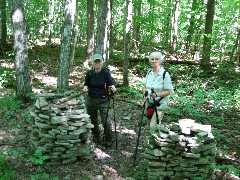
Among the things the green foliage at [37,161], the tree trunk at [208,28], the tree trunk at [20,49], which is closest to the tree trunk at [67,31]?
the tree trunk at [20,49]

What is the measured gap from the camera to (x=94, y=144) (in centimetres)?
681

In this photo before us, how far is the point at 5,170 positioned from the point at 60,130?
1.32m

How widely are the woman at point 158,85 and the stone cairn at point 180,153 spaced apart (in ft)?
1.78

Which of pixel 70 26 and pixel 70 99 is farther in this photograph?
pixel 70 26

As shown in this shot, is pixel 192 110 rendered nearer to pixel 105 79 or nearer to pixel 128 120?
pixel 128 120

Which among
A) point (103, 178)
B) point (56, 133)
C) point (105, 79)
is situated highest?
Answer: point (105, 79)

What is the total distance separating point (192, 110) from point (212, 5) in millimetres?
8553

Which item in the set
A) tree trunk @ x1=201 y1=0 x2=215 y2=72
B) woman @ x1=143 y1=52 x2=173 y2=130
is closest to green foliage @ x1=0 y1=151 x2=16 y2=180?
woman @ x1=143 y1=52 x2=173 y2=130

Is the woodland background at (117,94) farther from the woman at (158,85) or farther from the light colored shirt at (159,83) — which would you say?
the light colored shirt at (159,83)

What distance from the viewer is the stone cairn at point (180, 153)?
4855 mm

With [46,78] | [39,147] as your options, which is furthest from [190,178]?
[46,78]

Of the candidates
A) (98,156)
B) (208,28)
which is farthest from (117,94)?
(208,28)

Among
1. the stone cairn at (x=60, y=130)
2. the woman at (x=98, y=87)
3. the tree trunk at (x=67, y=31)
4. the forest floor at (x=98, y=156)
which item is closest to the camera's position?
the forest floor at (x=98, y=156)

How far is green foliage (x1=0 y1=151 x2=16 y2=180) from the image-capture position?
479cm
